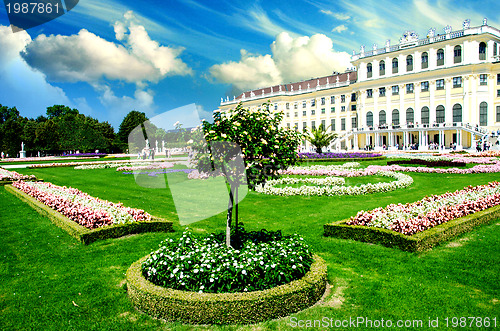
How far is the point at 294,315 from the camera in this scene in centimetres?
403

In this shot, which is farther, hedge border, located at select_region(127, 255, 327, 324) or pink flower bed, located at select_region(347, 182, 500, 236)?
pink flower bed, located at select_region(347, 182, 500, 236)

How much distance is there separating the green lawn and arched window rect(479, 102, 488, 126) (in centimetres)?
4825

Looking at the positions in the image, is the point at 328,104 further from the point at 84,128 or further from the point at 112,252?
the point at 112,252

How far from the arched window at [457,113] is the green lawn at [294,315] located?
158ft

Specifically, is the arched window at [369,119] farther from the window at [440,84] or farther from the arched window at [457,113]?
the arched window at [457,113]

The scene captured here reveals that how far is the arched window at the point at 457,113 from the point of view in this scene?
4819 cm

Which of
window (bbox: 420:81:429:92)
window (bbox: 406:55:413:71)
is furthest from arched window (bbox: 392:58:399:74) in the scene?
window (bbox: 420:81:429:92)

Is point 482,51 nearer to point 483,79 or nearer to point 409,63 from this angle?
point 483,79

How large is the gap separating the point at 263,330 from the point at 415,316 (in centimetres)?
182

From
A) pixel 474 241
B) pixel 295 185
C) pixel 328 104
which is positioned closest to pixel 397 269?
pixel 474 241

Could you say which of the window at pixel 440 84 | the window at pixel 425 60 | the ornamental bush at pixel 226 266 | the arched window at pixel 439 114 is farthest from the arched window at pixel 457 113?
the ornamental bush at pixel 226 266

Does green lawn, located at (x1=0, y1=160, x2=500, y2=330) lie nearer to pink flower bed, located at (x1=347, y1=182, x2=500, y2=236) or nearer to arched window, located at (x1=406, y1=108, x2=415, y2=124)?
pink flower bed, located at (x1=347, y1=182, x2=500, y2=236)

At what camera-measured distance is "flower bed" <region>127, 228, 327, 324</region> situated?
384 centimetres

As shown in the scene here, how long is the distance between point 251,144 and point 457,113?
5411cm
